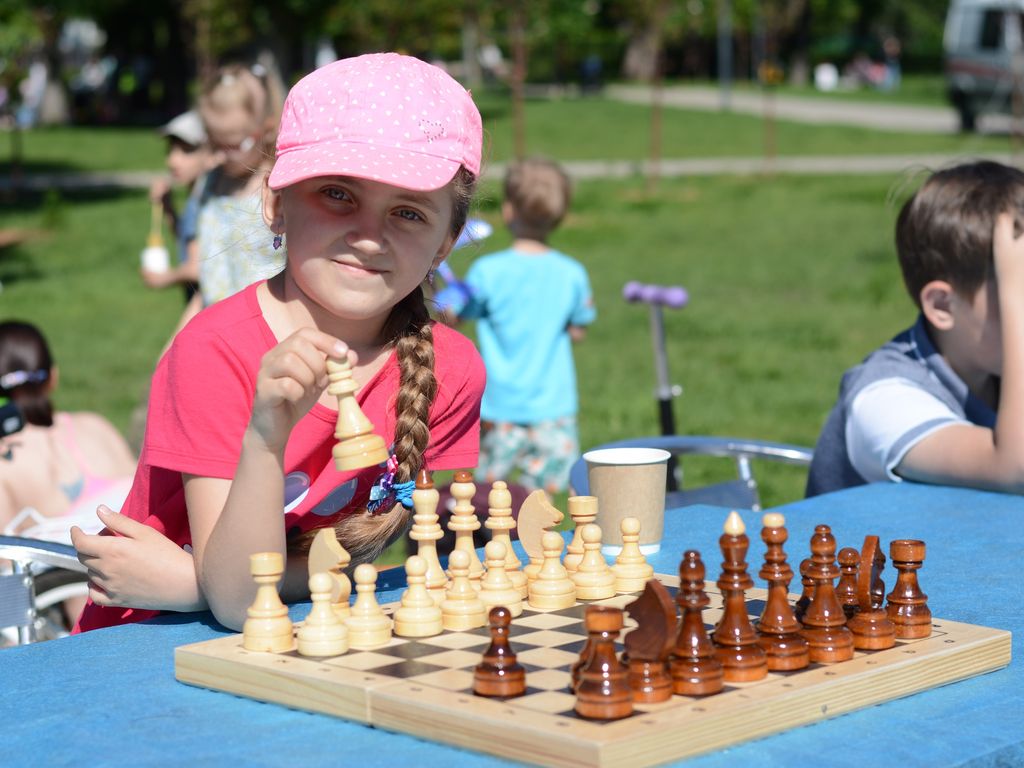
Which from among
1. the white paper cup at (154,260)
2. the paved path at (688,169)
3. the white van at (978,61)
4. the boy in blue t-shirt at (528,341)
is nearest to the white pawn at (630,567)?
the boy in blue t-shirt at (528,341)

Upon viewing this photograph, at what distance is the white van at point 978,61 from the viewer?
87.4ft

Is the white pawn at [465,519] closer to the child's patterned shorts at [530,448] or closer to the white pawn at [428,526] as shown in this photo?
the white pawn at [428,526]

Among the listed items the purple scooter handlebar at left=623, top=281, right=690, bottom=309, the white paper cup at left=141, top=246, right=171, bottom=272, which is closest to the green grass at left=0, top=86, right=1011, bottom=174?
the white paper cup at left=141, top=246, right=171, bottom=272

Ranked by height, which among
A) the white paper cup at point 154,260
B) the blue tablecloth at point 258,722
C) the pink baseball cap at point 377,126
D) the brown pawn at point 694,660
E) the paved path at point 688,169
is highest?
the pink baseball cap at point 377,126

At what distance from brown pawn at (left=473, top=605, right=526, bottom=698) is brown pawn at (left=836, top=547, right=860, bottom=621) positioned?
507 mm

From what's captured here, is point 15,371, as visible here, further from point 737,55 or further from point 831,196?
point 737,55

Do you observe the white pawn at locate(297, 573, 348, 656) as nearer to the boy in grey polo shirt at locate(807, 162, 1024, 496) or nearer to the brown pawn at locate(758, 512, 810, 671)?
the brown pawn at locate(758, 512, 810, 671)

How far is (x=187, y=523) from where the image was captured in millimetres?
2447

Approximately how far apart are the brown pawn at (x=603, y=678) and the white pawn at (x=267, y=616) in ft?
1.45

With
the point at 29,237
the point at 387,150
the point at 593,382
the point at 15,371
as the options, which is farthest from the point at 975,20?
the point at 387,150

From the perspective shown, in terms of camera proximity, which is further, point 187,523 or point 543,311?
point 543,311

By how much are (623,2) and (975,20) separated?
1096cm

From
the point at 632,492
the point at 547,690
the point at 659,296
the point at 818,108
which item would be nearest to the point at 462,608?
the point at 547,690

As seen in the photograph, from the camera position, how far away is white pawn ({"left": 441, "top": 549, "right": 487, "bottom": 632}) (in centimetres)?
196
